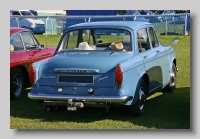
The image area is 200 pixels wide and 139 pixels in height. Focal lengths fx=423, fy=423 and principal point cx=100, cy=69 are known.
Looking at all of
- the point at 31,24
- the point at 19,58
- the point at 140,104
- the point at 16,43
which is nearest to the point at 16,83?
the point at 19,58

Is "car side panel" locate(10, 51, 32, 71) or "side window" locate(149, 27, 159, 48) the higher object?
"side window" locate(149, 27, 159, 48)

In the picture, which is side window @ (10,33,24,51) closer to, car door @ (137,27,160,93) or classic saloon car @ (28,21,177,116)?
classic saloon car @ (28,21,177,116)

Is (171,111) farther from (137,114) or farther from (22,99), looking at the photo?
(22,99)

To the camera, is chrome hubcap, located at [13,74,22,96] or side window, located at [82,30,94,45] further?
chrome hubcap, located at [13,74,22,96]

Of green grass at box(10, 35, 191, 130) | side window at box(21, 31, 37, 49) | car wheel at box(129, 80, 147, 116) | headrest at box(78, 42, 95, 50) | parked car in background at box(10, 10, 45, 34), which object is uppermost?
parked car in background at box(10, 10, 45, 34)

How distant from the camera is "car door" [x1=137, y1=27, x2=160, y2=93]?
7223 millimetres

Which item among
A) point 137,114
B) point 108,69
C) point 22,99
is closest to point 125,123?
point 137,114

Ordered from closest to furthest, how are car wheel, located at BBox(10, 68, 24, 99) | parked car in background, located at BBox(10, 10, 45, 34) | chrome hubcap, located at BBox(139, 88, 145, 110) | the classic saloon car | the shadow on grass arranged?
the classic saloon car → the shadow on grass → chrome hubcap, located at BBox(139, 88, 145, 110) → car wheel, located at BBox(10, 68, 24, 99) → parked car in background, located at BBox(10, 10, 45, 34)

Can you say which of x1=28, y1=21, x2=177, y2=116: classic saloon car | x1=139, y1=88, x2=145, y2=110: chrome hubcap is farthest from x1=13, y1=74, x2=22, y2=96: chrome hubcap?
x1=139, y1=88, x2=145, y2=110: chrome hubcap

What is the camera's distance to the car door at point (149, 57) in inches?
284

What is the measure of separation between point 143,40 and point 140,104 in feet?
4.20

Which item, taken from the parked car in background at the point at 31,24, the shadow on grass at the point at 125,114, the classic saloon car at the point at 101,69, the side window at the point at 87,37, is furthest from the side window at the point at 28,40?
the parked car in background at the point at 31,24

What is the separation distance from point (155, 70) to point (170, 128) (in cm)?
153

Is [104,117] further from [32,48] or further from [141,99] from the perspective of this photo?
[32,48]
